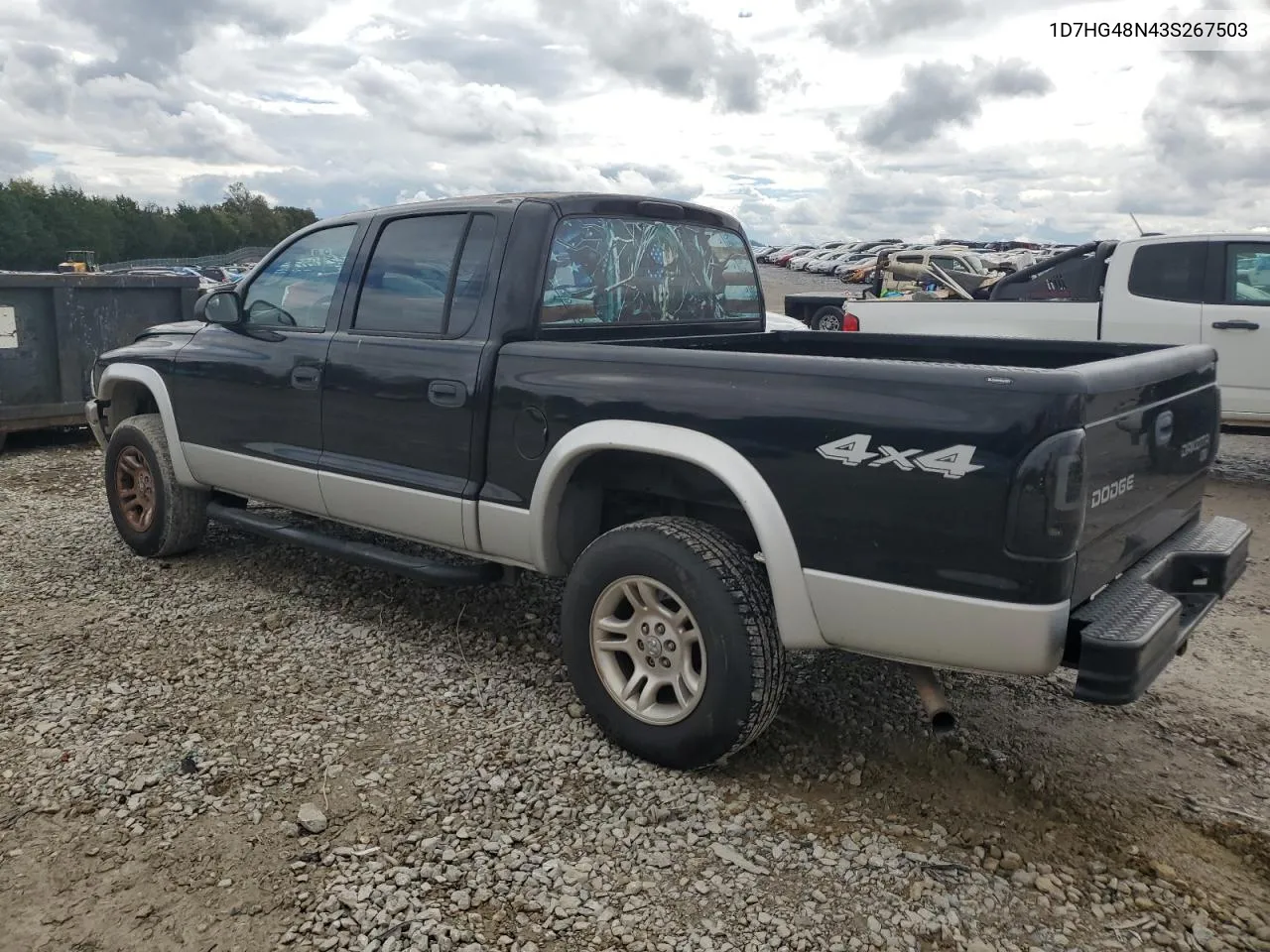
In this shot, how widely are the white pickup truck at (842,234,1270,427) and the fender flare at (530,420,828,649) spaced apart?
4.19 metres

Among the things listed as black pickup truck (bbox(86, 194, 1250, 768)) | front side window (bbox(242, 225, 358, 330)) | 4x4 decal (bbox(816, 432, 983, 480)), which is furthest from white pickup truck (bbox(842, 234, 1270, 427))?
4x4 decal (bbox(816, 432, 983, 480))

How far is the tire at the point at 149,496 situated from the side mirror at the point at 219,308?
0.91 metres

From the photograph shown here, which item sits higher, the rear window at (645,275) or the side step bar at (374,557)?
the rear window at (645,275)

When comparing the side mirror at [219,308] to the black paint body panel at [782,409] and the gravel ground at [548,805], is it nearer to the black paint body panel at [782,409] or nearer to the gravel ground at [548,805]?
the black paint body panel at [782,409]

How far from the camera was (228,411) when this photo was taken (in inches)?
193

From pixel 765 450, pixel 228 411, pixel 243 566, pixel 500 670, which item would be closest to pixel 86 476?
pixel 243 566

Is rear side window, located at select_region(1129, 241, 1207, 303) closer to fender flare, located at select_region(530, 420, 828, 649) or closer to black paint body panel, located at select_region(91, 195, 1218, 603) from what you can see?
black paint body panel, located at select_region(91, 195, 1218, 603)

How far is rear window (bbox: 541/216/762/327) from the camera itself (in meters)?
3.96

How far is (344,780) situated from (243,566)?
252 cm

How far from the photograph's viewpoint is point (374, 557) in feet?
14.0

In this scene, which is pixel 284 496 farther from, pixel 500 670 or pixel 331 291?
pixel 500 670

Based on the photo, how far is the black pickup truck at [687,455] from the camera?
8.82 feet

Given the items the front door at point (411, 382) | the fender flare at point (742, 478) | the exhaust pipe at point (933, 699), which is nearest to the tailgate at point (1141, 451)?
the exhaust pipe at point (933, 699)

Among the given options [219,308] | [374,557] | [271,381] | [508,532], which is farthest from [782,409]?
[219,308]
